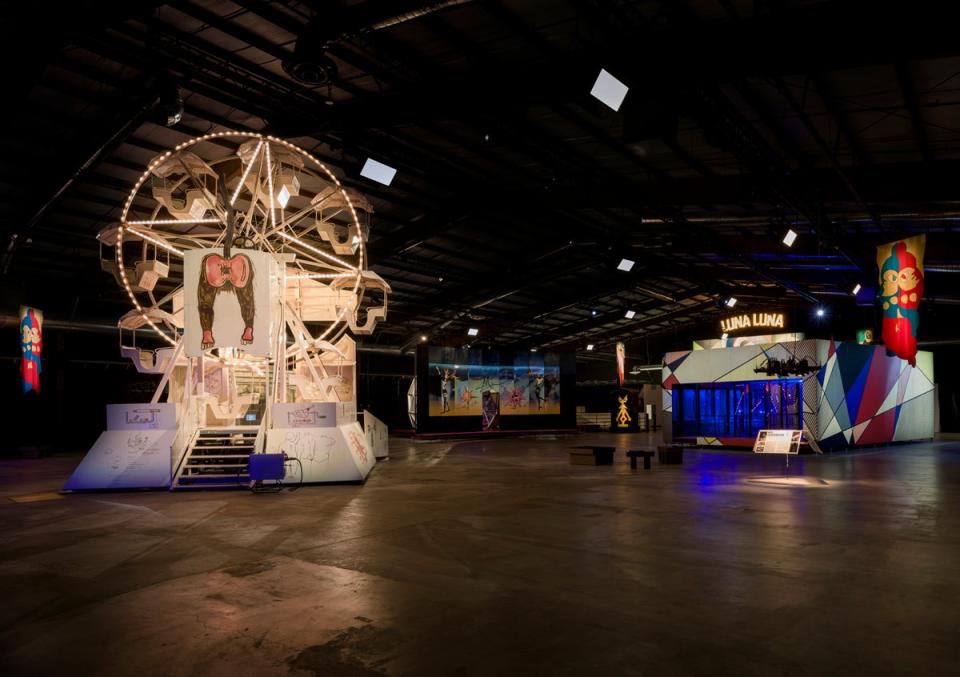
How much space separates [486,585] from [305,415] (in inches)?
357

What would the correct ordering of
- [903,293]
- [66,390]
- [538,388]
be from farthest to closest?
1. [538,388]
2. [66,390]
3. [903,293]

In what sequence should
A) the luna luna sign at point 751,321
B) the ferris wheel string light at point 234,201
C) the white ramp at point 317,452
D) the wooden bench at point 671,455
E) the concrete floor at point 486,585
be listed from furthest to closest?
the luna luna sign at point 751,321 < the wooden bench at point 671,455 < the white ramp at point 317,452 < the ferris wheel string light at point 234,201 < the concrete floor at point 486,585

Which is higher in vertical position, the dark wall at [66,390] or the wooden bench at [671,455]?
the dark wall at [66,390]

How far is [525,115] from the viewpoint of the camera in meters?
13.8

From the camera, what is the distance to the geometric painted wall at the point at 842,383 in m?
23.1

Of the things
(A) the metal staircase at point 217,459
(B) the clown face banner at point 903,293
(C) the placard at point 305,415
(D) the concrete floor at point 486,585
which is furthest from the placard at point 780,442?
(A) the metal staircase at point 217,459

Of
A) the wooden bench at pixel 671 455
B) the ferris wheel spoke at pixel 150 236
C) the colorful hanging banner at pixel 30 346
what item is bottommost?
the wooden bench at pixel 671 455

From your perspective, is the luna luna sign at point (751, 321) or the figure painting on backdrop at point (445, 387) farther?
the figure painting on backdrop at point (445, 387)

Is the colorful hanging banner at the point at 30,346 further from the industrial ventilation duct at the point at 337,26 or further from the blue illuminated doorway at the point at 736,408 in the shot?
the blue illuminated doorway at the point at 736,408

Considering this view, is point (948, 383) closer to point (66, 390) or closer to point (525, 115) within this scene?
point (525, 115)

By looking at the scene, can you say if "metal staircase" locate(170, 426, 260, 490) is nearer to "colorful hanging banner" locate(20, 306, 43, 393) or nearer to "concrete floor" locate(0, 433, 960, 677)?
"concrete floor" locate(0, 433, 960, 677)

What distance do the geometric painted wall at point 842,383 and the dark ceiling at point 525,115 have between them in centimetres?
342

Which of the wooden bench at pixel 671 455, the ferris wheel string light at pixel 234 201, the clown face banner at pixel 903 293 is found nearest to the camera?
the clown face banner at pixel 903 293

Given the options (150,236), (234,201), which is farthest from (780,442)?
(150,236)
